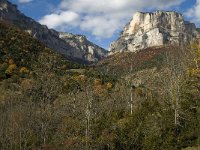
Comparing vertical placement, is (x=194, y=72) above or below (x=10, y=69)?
below

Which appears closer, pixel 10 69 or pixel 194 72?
pixel 194 72

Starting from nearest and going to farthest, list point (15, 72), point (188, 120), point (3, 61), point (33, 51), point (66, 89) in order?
point (188, 120) → point (66, 89) → point (15, 72) → point (3, 61) → point (33, 51)

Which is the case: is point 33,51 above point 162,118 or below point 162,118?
above

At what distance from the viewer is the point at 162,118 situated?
57719 millimetres

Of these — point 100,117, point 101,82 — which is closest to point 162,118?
point 100,117

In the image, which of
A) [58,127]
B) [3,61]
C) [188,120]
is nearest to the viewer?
[188,120]

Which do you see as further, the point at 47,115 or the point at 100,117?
the point at 100,117

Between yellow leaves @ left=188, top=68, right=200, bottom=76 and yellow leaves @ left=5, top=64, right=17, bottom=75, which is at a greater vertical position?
yellow leaves @ left=5, top=64, right=17, bottom=75

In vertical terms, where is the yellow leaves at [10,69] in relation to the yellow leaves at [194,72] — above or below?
above

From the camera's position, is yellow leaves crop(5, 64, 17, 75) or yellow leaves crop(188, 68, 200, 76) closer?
yellow leaves crop(188, 68, 200, 76)

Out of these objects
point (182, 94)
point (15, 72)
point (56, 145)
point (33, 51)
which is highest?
point (33, 51)

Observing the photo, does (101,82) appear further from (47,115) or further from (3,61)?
(47,115)

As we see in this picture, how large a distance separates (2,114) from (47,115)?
25.8 feet

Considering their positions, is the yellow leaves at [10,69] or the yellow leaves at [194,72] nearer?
the yellow leaves at [194,72]
